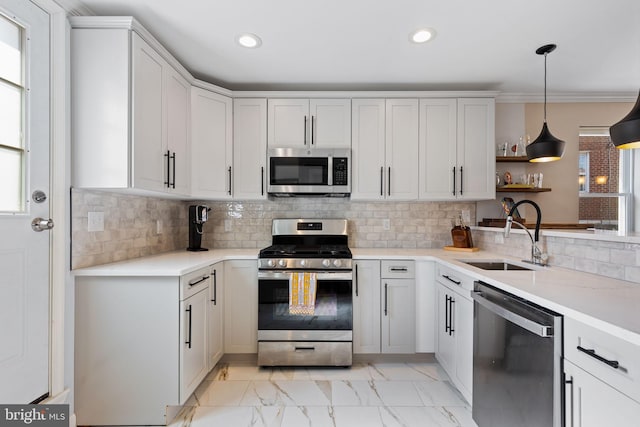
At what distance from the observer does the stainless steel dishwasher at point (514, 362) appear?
3.63 feet

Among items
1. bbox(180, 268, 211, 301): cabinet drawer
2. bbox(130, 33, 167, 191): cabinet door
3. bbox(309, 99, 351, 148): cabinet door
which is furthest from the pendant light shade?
bbox(130, 33, 167, 191): cabinet door

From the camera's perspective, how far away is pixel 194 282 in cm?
188

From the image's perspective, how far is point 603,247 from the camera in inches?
60.8

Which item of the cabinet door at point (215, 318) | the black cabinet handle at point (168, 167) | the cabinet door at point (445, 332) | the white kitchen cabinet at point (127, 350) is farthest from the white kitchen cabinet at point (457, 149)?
the white kitchen cabinet at point (127, 350)

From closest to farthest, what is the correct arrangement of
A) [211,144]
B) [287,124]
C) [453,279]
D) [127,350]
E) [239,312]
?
1. [127,350]
2. [453,279]
3. [239,312]
4. [211,144]
5. [287,124]

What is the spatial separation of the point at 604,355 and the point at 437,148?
2.08m

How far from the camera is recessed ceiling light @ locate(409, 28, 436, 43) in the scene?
189cm

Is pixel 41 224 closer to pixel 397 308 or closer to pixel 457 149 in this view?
pixel 397 308

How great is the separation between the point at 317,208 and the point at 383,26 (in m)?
1.66

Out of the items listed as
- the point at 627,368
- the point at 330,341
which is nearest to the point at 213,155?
the point at 330,341

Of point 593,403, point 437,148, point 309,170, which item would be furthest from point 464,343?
point 309,170

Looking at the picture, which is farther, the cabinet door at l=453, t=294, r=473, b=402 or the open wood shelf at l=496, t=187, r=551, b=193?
the open wood shelf at l=496, t=187, r=551, b=193

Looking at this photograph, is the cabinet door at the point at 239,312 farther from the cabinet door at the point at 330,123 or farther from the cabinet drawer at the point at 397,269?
the cabinet door at the point at 330,123

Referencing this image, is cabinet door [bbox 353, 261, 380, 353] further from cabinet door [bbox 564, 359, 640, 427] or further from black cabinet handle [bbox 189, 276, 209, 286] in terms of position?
cabinet door [bbox 564, 359, 640, 427]
